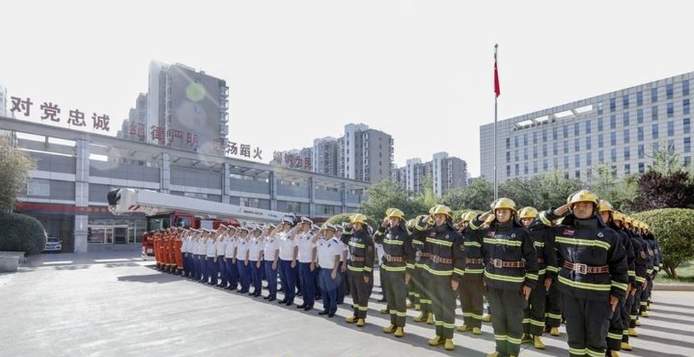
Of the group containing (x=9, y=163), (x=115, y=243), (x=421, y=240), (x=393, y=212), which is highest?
(x=9, y=163)

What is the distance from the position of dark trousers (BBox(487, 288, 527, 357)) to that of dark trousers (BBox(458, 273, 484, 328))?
1.42 m

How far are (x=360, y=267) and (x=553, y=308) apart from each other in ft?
10.0

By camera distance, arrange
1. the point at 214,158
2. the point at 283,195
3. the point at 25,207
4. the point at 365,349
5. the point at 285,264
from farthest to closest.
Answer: the point at 283,195 → the point at 214,158 → the point at 25,207 → the point at 285,264 → the point at 365,349

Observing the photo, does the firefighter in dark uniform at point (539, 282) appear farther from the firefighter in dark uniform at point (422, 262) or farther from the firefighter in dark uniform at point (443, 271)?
the firefighter in dark uniform at point (422, 262)

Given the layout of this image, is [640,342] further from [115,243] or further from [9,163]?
[115,243]

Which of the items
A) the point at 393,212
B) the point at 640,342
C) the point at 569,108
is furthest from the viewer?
the point at 569,108

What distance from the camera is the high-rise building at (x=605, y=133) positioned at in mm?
71062

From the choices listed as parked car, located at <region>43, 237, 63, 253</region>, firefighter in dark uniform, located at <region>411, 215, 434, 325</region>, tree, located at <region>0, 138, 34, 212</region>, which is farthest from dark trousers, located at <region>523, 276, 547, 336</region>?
parked car, located at <region>43, 237, 63, 253</region>

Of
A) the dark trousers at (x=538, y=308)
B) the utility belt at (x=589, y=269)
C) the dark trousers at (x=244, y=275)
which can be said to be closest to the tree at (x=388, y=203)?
the dark trousers at (x=244, y=275)

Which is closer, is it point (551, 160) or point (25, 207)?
point (25, 207)

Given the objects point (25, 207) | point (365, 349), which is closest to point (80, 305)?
point (365, 349)

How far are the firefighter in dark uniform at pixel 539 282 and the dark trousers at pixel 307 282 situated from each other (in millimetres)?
4063

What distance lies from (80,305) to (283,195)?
3455 centimetres

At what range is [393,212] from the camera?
7410mm
